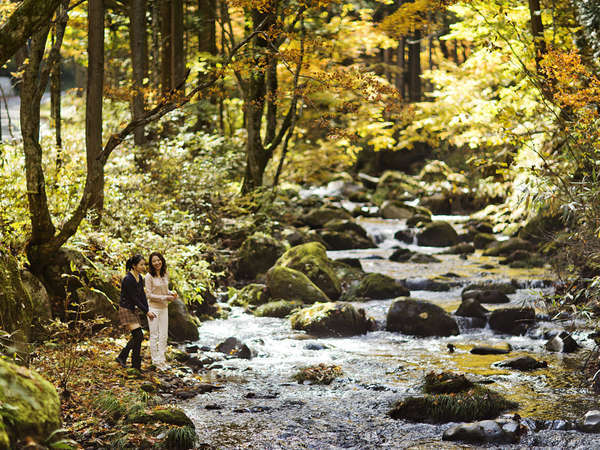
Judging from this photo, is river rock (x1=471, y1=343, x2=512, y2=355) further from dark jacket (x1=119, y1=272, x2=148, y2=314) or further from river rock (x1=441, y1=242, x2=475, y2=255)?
river rock (x1=441, y1=242, x2=475, y2=255)

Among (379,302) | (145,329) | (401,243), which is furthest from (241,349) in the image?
(401,243)

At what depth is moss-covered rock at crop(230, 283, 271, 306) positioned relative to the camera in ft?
40.7

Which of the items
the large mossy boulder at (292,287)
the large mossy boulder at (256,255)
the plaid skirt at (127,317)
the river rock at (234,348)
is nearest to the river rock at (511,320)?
the large mossy boulder at (292,287)

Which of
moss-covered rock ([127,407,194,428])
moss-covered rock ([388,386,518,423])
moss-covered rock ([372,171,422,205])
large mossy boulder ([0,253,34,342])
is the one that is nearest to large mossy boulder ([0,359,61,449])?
large mossy boulder ([0,253,34,342])

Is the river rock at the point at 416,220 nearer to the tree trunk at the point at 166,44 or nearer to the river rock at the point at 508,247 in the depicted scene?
the river rock at the point at 508,247

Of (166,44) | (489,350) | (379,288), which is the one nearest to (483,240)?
(379,288)

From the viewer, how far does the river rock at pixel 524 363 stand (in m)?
8.23

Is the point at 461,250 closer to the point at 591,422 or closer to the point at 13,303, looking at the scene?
the point at 591,422

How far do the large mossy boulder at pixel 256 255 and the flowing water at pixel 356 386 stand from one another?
89.6 inches

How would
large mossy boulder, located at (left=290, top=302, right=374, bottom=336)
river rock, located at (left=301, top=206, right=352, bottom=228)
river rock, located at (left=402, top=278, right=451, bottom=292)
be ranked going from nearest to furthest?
large mossy boulder, located at (left=290, top=302, right=374, bottom=336)
river rock, located at (left=402, top=278, right=451, bottom=292)
river rock, located at (left=301, top=206, right=352, bottom=228)

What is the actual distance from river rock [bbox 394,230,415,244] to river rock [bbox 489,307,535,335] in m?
9.01

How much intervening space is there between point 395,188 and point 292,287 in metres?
15.4

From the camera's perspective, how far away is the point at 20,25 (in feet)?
14.7

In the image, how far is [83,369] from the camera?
6.77m
